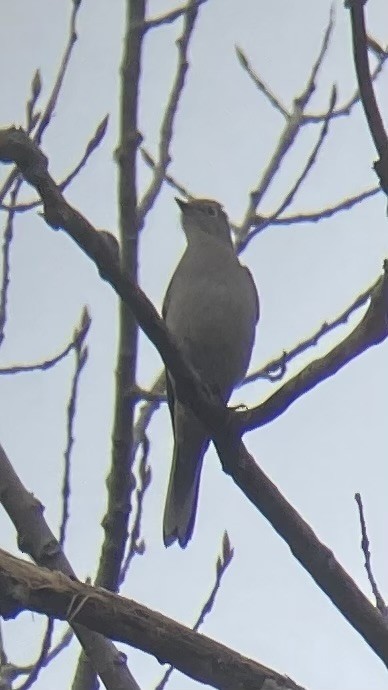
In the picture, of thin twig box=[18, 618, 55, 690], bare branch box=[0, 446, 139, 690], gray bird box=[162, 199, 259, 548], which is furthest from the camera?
gray bird box=[162, 199, 259, 548]

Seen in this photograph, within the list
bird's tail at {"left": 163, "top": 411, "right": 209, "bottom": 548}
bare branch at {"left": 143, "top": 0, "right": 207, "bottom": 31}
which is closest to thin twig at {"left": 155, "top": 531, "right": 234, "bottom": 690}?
bird's tail at {"left": 163, "top": 411, "right": 209, "bottom": 548}

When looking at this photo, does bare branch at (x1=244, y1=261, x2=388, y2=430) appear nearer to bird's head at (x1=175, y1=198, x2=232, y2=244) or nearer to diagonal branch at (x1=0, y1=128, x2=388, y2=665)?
diagonal branch at (x1=0, y1=128, x2=388, y2=665)

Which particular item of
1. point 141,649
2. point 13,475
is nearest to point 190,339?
point 13,475

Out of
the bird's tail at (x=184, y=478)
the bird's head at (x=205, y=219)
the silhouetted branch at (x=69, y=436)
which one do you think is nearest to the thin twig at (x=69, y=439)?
the silhouetted branch at (x=69, y=436)

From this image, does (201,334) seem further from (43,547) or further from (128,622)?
(128,622)

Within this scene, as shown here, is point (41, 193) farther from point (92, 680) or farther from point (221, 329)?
point (221, 329)
